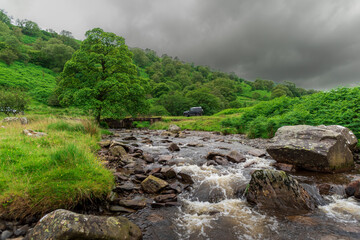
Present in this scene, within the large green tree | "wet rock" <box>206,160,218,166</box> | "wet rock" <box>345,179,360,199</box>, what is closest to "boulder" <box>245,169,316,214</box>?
"wet rock" <box>345,179,360,199</box>

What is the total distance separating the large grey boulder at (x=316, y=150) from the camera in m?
7.95

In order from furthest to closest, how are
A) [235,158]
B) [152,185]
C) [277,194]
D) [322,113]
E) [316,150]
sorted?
[322,113]
[235,158]
[316,150]
[152,185]
[277,194]

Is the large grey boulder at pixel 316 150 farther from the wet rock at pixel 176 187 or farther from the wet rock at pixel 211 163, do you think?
the wet rock at pixel 176 187

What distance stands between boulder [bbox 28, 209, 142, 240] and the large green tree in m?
22.6

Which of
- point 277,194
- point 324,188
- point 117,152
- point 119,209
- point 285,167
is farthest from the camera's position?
point 117,152

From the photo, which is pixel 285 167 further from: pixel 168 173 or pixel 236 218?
pixel 168 173

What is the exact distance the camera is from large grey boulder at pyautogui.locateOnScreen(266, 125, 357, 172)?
26.1ft

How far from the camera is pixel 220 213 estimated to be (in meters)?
5.15

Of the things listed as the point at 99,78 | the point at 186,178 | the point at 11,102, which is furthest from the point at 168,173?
the point at 11,102

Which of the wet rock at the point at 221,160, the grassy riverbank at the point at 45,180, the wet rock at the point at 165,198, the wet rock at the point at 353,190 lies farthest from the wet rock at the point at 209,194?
the wet rock at the point at 353,190

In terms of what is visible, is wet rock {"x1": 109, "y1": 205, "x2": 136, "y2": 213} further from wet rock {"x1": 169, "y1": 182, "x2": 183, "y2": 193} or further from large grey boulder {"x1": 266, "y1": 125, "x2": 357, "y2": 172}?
large grey boulder {"x1": 266, "y1": 125, "x2": 357, "y2": 172}

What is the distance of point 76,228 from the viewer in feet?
10.6

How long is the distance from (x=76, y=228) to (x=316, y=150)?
971 centimetres

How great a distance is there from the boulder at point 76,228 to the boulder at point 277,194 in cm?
400
